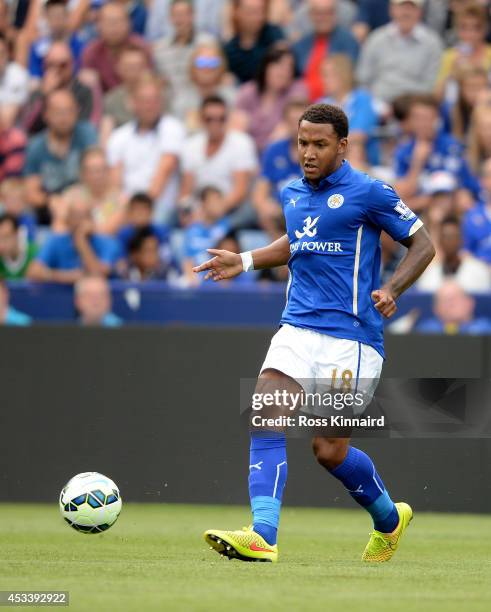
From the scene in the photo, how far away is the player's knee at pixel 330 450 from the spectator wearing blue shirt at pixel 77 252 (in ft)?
22.4

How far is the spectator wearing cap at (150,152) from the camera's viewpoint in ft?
50.0

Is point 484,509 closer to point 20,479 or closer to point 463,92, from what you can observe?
point 20,479

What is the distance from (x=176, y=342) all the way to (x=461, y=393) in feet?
8.21

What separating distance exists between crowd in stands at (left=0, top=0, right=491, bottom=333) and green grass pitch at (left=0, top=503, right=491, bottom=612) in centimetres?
302

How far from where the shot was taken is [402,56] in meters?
15.5

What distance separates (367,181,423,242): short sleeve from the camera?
7.41 m

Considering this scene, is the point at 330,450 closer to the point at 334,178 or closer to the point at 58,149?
the point at 334,178

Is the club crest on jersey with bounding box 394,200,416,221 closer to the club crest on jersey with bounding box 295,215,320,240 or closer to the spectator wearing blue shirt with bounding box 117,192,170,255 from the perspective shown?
the club crest on jersey with bounding box 295,215,320,240

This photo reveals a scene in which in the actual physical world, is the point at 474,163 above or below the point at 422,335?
above

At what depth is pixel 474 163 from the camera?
14594 millimetres

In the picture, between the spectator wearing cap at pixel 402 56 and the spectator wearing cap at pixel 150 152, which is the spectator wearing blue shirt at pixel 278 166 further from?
the spectator wearing cap at pixel 402 56

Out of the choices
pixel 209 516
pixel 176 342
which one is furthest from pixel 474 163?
pixel 209 516

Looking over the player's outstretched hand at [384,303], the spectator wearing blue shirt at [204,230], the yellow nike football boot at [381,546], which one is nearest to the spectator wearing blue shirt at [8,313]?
the spectator wearing blue shirt at [204,230]

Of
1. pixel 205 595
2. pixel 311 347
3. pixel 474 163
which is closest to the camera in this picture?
pixel 205 595
